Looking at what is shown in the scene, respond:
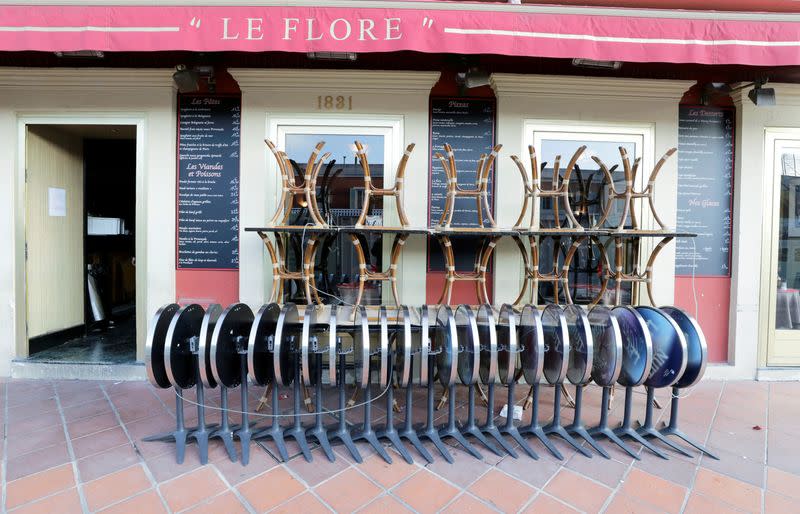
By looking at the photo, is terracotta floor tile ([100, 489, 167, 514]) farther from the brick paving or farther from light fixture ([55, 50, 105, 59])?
light fixture ([55, 50, 105, 59])

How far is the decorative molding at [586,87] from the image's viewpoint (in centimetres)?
385

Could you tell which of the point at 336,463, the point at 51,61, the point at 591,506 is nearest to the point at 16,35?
the point at 51,61

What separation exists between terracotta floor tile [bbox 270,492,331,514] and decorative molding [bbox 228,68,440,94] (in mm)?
3527

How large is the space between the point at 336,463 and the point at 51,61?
4.74 meters

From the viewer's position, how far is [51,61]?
3807mm

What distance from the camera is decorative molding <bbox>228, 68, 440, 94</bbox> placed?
3791mm

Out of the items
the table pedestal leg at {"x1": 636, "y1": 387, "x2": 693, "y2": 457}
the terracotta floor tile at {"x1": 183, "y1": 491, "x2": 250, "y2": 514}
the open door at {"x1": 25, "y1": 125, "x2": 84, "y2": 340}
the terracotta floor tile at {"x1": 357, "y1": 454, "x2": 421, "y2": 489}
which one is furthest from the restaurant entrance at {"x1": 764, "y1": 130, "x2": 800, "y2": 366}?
the open door at {"x1": 25, "y1": 125, "x2": 84, "y2": 340}

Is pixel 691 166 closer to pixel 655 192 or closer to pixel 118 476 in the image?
pixel 655 192

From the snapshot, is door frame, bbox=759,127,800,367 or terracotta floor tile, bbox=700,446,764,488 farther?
door frame, bbox=759,127,800,367

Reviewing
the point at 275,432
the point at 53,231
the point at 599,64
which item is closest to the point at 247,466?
the point at 275,432

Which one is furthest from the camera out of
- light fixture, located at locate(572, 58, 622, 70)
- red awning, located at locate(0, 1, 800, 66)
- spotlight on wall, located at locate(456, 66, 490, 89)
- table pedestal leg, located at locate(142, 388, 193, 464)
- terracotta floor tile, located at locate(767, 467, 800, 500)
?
light fixture, located at locate(572, 58, 622, 70)

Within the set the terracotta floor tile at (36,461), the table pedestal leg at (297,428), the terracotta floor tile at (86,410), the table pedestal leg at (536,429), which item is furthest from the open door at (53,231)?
the table pedestal leg at (536,429)

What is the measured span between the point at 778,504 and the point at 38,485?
429 cm

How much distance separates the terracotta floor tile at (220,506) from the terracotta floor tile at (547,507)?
1567mm
